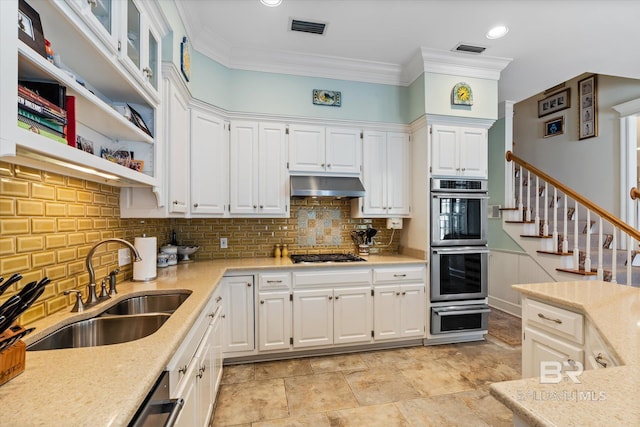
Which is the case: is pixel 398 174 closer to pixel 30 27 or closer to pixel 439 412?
pixel 439 412

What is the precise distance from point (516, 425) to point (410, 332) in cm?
229

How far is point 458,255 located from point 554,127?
331 centimetres

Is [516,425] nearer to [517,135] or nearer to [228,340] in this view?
[228,340]

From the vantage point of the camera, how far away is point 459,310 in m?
3.18

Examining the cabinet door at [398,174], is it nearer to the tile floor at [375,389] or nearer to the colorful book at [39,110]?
the tile floor at [375,389]

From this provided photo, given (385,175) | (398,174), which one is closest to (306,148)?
(385,175)

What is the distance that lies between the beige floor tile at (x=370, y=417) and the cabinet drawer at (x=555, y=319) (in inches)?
42.1

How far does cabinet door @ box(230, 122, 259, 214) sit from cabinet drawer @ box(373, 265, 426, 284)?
140 cm

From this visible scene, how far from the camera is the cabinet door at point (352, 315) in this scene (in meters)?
2.94

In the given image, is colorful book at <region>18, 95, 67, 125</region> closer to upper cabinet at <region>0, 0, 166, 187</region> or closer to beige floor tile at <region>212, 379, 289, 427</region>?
upper cabinet at <region>0, 0, 166, 187</region>

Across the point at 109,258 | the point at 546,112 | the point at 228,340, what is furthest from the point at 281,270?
the point at 546,112

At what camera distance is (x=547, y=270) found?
358 centimetres

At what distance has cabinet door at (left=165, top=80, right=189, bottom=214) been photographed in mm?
2211

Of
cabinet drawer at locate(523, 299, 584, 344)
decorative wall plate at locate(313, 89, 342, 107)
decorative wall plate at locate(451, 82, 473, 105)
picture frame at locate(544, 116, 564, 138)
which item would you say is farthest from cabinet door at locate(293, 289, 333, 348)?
picture frame at locate(544, 116, 564, 138)
